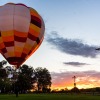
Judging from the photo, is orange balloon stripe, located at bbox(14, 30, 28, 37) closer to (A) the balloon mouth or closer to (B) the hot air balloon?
(B) the hot air balloon

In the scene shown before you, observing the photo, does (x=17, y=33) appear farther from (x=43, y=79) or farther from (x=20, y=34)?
(x=43, y=79)

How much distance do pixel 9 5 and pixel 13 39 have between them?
3624 millimetres

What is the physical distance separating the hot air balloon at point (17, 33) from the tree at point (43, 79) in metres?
142

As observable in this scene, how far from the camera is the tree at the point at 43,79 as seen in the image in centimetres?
17300

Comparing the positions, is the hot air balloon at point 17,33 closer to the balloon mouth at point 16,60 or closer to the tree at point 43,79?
the balloon mouth at point 16,60

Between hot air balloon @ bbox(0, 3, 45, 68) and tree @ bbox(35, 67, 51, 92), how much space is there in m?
142

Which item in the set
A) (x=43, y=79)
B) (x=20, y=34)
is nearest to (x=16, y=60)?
(x=20, y=34)

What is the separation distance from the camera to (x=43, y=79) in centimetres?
17750

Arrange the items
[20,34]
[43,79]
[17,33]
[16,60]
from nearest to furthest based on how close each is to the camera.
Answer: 1. [16,60]
2. [17,33]
3. [20,34]
4. [43,79]

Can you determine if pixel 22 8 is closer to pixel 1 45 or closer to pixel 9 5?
pixel 9 5

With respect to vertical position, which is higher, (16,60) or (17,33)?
(17,33)

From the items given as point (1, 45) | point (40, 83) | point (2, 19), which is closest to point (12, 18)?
point (2, 19)

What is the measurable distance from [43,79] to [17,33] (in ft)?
489

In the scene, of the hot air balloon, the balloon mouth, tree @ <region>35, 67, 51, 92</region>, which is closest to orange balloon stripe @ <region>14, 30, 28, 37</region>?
the hot air balloon
